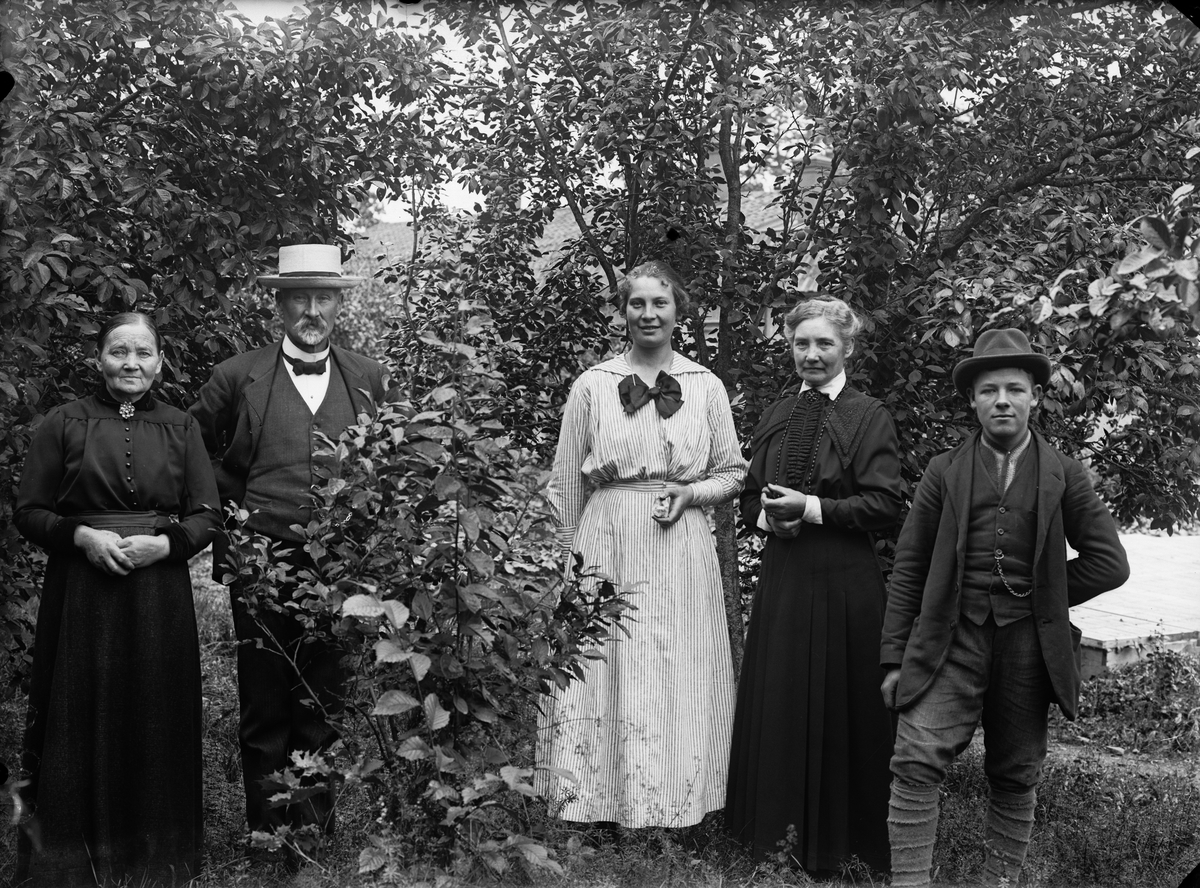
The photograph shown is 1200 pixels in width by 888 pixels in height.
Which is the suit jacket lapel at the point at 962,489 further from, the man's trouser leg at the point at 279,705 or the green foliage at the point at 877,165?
the man's trouser leg at the point at 279,705

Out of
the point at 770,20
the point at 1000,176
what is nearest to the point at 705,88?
the point at 770,20

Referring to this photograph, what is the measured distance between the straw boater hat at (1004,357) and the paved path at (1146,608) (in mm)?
3083

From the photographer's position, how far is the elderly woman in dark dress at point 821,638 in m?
4.07

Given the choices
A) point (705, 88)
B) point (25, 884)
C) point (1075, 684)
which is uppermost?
point (705, 88)

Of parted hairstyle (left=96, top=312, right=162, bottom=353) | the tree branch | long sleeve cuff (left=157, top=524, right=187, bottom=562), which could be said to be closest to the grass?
long sleeve cuff (left=157, top=524, right=187, bottom=562)

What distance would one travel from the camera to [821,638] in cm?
411

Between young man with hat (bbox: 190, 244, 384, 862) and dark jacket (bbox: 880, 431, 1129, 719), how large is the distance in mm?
1924

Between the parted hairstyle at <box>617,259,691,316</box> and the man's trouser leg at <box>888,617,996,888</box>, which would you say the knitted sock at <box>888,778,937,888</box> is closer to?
the man's trouser leg at <box>888,617,996,888</box>

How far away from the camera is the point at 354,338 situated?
14.1 meters

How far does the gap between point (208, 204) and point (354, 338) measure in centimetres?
938

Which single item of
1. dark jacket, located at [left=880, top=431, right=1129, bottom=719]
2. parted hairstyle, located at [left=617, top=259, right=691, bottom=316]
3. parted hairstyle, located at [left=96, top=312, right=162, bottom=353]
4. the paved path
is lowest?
the paved path

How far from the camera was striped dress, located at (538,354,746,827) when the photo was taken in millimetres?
4238

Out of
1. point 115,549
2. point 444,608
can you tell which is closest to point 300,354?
point 115,549

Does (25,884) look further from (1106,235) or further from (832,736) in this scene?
(1106,235)
